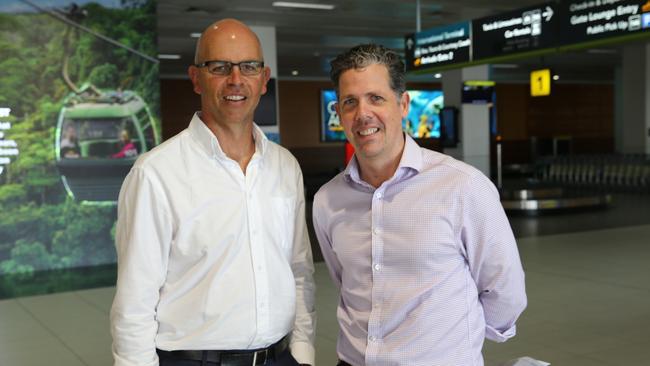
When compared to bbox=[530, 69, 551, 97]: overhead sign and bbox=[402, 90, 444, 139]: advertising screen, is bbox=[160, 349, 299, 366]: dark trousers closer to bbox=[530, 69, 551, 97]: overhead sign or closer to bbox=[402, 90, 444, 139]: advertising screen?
bbox=[530, 69, 551, 97]: overhead sign

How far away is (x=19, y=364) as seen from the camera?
5.29m

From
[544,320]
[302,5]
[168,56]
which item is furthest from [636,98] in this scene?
[544,320]

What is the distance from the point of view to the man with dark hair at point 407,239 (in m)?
2.16

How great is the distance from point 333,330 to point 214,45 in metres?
3.99

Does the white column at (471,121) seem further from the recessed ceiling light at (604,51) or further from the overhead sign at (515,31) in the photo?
Result: the recessed ceiling light at (604,51)

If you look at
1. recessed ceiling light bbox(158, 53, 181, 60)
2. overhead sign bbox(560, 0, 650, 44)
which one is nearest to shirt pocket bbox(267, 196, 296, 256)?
overhead sign bbox(560, 0, 650, 44)

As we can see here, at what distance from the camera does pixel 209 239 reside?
2.21 meters

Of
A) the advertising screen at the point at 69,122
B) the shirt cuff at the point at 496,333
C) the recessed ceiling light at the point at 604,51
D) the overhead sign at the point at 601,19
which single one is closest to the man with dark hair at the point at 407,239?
the shirt cuff at the point at 496,333

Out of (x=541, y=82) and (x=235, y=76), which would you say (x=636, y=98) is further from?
(x=235, y=76)

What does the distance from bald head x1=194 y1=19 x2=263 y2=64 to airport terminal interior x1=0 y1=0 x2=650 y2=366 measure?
3.31m

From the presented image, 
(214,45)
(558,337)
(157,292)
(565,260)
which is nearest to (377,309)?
(157,292)

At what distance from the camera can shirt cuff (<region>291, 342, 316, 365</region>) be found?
2436 millimetres

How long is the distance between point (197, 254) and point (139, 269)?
182 millimetres

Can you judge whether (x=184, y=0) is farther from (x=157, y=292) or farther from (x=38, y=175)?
(x=157, y=292)
